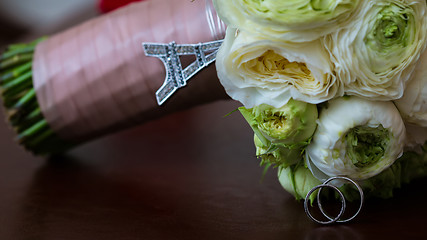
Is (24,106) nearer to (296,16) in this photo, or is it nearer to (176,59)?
(176,59)

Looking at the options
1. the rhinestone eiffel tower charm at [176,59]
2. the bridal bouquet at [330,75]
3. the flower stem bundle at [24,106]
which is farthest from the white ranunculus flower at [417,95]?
the flower stem bundle at [24,106]

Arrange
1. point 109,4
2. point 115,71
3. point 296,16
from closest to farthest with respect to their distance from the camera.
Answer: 1. point 296,16
2. point 115,71
3. point 109,4

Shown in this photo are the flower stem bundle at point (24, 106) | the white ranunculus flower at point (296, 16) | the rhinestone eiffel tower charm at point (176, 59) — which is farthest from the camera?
the flower stem bundle at point (24, 106)

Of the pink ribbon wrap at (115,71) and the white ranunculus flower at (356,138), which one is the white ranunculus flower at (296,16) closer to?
the white ranunculus flower at (356,138)

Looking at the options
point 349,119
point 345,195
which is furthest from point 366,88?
point 345,195

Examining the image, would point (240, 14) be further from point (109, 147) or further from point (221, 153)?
point (109, 147)

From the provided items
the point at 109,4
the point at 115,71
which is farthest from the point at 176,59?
the point at 109,4
